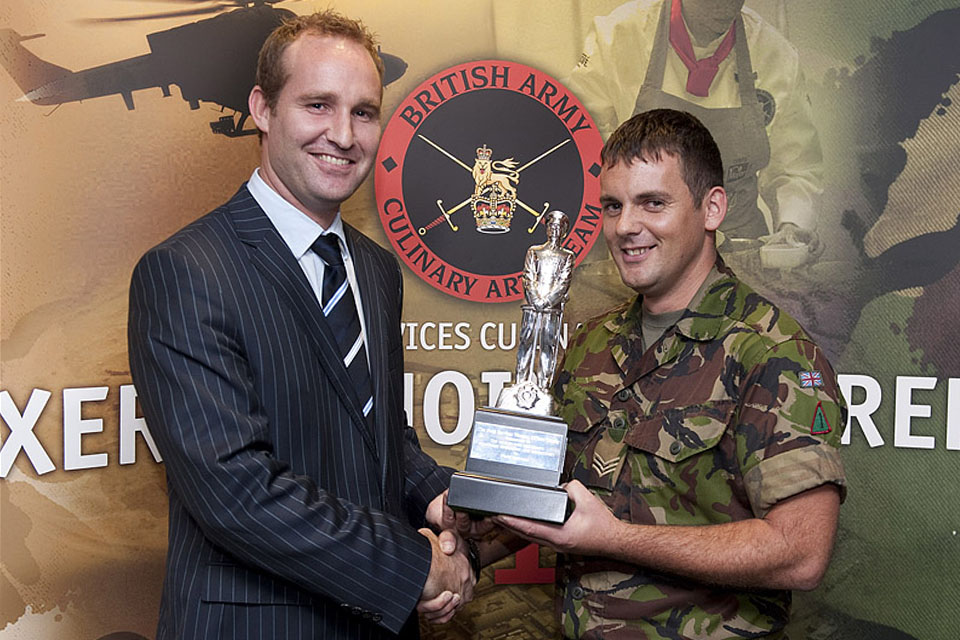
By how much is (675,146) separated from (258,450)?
1042 mm

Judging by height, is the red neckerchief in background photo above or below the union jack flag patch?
above

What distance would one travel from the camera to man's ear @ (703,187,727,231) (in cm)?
192

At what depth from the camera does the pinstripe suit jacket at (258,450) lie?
63.6 inches

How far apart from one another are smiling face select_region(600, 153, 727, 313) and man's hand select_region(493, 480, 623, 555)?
1.65ft

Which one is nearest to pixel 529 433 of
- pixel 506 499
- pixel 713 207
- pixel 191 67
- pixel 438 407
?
Result: pixel 506 499

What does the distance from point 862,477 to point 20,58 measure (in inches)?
103

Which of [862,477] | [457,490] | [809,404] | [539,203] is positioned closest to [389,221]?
[539,203]

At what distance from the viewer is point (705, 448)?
5.72 ft

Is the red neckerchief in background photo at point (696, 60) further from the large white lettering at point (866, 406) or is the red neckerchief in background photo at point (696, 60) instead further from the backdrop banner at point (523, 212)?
the large white lettering at point (866, 406)

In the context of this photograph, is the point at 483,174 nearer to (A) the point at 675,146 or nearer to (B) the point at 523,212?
(B) the point at 523,212

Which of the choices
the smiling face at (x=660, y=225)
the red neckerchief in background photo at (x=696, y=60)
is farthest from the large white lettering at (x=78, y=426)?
the red neckerchief in background photo at (x=696, y=60)

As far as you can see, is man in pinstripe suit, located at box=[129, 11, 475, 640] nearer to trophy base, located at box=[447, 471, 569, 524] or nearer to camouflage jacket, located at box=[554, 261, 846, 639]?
trophy base, located at box=[447, 471, 569, 524]

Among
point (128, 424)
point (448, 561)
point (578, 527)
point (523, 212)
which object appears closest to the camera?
point (578, 527)

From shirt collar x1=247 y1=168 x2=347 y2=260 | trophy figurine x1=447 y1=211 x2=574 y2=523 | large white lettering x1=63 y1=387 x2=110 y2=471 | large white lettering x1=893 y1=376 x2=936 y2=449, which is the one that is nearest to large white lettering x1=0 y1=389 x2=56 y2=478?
large white lettering x1=63 y1=387 x2=110 y2=471
